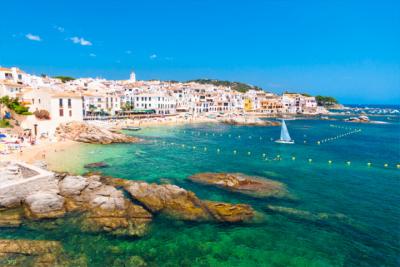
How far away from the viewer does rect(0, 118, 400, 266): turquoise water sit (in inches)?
596

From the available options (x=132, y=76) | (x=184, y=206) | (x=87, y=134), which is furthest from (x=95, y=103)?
(x=132, y=76)

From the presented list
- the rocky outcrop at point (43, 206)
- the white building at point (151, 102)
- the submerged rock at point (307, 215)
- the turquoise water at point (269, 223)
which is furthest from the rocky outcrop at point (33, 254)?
the white building at point (151, 102)

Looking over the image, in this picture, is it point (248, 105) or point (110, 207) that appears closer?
point (110, 207)

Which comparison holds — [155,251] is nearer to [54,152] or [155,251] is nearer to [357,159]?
[54,152]

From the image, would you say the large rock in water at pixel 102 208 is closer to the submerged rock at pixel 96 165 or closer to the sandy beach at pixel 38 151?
the submerged rock at pixel 96 165

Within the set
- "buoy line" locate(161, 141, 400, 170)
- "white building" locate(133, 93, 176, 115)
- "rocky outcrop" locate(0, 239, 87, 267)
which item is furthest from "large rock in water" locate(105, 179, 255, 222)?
"white building" locate(133, 93, 176, 115)

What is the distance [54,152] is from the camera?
37.9m

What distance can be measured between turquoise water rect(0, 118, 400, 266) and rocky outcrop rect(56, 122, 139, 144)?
5.62m

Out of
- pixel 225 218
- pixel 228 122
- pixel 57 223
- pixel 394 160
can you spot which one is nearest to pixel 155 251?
pixel 225 218

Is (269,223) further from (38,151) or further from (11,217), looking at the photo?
(38,151)

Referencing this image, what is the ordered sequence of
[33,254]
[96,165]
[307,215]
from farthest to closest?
[96,165], [307,215], [33,254]

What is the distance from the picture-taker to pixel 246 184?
26.2 meters

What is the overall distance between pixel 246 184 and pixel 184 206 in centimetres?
823

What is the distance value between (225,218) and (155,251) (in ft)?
17.8
